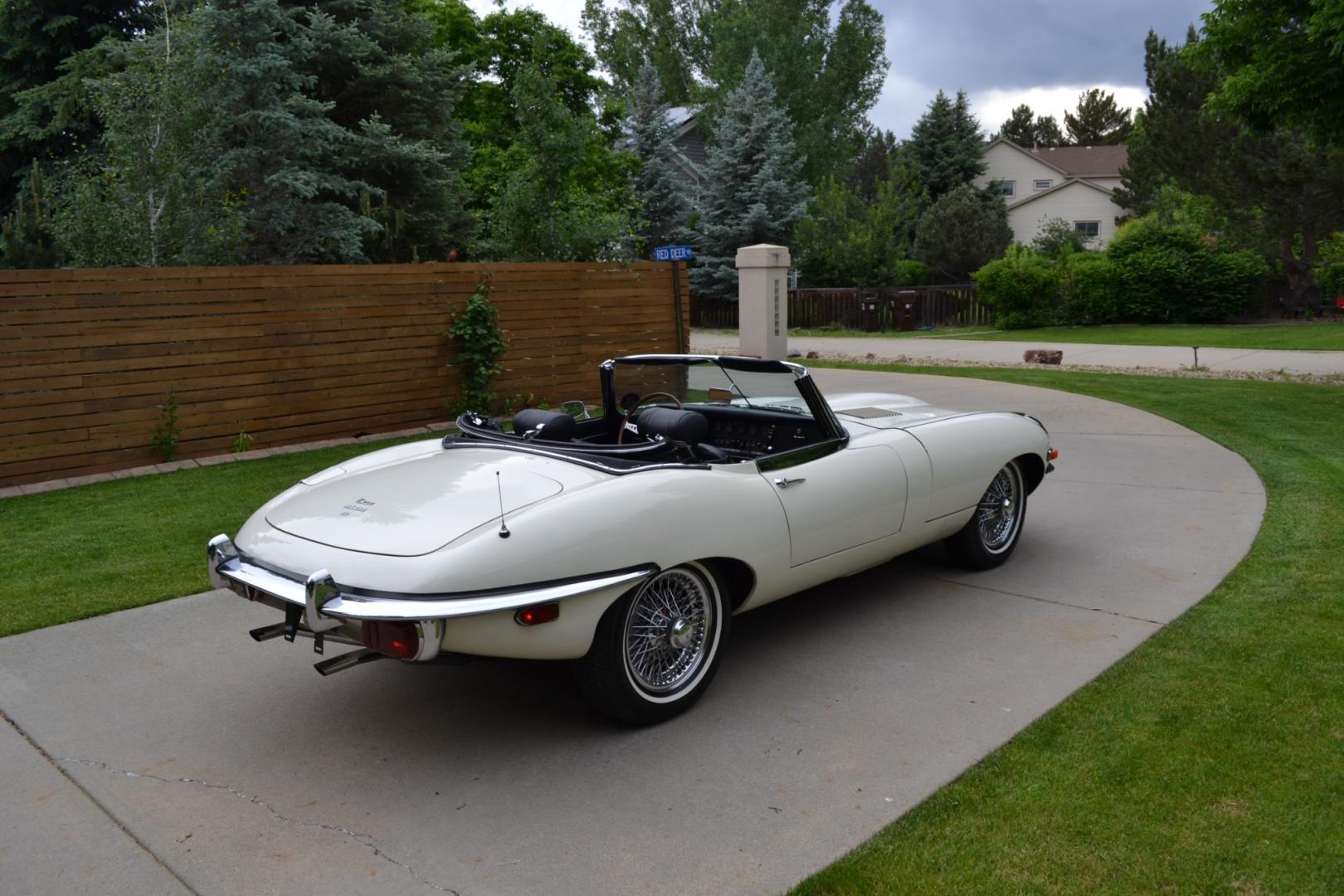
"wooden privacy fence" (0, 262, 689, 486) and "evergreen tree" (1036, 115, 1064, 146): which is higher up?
"evergreen tree" (1036, 115, 1064, 146)

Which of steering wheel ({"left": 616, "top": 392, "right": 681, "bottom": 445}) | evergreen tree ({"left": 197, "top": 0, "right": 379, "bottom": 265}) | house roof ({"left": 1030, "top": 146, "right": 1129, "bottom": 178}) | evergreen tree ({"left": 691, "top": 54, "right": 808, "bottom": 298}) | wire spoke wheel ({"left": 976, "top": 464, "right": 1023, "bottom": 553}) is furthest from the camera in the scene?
house roof ({"left": 1030, "top": 146, "right": 1129, "bottom": 178})

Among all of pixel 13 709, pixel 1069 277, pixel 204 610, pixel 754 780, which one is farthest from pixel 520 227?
pixel 1069 277

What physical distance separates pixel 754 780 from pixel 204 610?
3.22 metres

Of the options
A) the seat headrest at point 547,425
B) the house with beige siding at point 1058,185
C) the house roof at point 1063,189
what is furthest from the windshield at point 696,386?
the house roof at point 1063,189

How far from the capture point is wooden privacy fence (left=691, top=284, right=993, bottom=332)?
28969 mm

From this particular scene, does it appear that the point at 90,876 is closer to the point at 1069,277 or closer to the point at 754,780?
the point at 754,780

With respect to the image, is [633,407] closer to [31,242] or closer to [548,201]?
[548,201]

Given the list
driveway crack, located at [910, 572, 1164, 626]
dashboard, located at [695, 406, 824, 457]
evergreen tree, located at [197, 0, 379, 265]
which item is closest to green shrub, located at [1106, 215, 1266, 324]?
evergreen tree, located at [197, 0, 379, 265]

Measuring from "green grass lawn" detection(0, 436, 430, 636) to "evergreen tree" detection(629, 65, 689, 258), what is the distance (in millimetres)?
24751

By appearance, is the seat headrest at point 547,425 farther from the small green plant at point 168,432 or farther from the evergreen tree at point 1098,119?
the evergreen tree at point 1098,119

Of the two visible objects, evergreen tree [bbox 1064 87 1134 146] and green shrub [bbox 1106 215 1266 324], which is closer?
green shrub [bbox 1106 215 1266 324]

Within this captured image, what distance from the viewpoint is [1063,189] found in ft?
168

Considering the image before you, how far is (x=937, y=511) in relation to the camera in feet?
16.7

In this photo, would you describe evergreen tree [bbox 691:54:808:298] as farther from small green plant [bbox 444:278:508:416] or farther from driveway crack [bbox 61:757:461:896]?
driveway crack [bbox 61:757:461:896]
